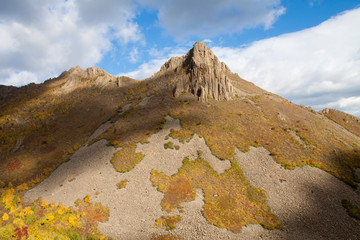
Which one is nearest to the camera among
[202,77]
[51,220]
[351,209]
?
[51,220]

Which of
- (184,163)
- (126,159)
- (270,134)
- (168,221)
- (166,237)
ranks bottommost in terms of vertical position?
(166,237)

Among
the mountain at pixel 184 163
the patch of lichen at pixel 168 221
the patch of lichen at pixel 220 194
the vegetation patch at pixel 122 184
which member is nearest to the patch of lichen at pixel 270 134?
the mountain at pixel 184 163

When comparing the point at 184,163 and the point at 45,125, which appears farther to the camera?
the point at 45,125

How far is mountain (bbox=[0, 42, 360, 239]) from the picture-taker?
21.9 meters

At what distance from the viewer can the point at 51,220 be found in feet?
65.1

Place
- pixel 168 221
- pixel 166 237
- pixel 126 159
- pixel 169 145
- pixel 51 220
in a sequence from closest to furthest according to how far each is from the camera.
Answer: pixel 166 237 → pixel 51 220 → pixel 168 221 → pixel 126 159 → pixel 169 145

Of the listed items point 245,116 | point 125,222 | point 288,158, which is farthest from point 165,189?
point 245,116

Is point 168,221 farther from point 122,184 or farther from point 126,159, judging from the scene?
point 126,159

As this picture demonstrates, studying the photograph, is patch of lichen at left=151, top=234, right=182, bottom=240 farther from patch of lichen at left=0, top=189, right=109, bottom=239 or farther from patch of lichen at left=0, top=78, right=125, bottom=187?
patch of lichen at left=0, top=78, right=125, bottom=187

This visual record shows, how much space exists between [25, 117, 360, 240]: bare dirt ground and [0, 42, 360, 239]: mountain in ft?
0.55

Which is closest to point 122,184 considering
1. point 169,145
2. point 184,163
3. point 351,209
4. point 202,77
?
point 184,163

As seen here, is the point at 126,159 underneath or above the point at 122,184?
above

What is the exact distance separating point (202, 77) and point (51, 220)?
165 feet

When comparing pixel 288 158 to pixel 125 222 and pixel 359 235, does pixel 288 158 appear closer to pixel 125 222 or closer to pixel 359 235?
pixel 359 235
